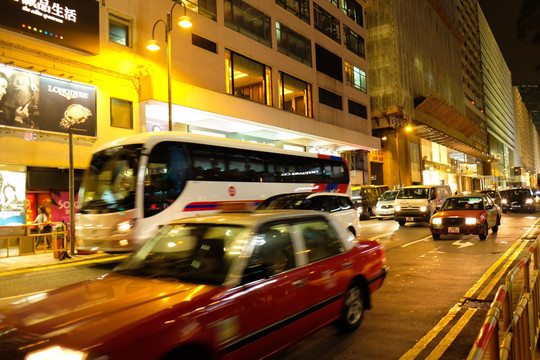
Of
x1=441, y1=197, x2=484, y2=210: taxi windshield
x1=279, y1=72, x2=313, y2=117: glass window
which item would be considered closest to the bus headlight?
x1=441, y1=197, x2=484, y2=210: taxi windshield

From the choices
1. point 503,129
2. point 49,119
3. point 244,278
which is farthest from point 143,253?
point 503,129

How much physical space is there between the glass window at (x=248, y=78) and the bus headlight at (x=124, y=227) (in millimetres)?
15699

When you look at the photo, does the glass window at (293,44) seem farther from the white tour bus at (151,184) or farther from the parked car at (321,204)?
the parked car at (321,204)

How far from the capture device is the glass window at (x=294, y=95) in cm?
2869

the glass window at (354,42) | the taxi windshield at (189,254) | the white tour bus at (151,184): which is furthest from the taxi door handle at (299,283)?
the glass window at (354,42)

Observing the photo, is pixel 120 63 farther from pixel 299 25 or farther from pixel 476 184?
pixel 476 184

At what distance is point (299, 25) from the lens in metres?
30.7

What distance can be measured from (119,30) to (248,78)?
964 centimetres

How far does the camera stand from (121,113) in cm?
1797

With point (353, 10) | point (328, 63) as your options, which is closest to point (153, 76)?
point (328, 63)

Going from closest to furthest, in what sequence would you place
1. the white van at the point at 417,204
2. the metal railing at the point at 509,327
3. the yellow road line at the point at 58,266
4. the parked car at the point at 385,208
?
the metal railing at the point at 509,327 → the yellow road line at the point at 58,266 → the white van at the point at 417,204 → the parked car at the point at 385,208

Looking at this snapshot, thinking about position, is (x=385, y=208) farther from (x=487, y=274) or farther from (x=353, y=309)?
(x=353, y=309)

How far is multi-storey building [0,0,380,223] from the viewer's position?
1469 centimetres

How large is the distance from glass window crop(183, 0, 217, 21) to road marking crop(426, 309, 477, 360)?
2060 centimetres
